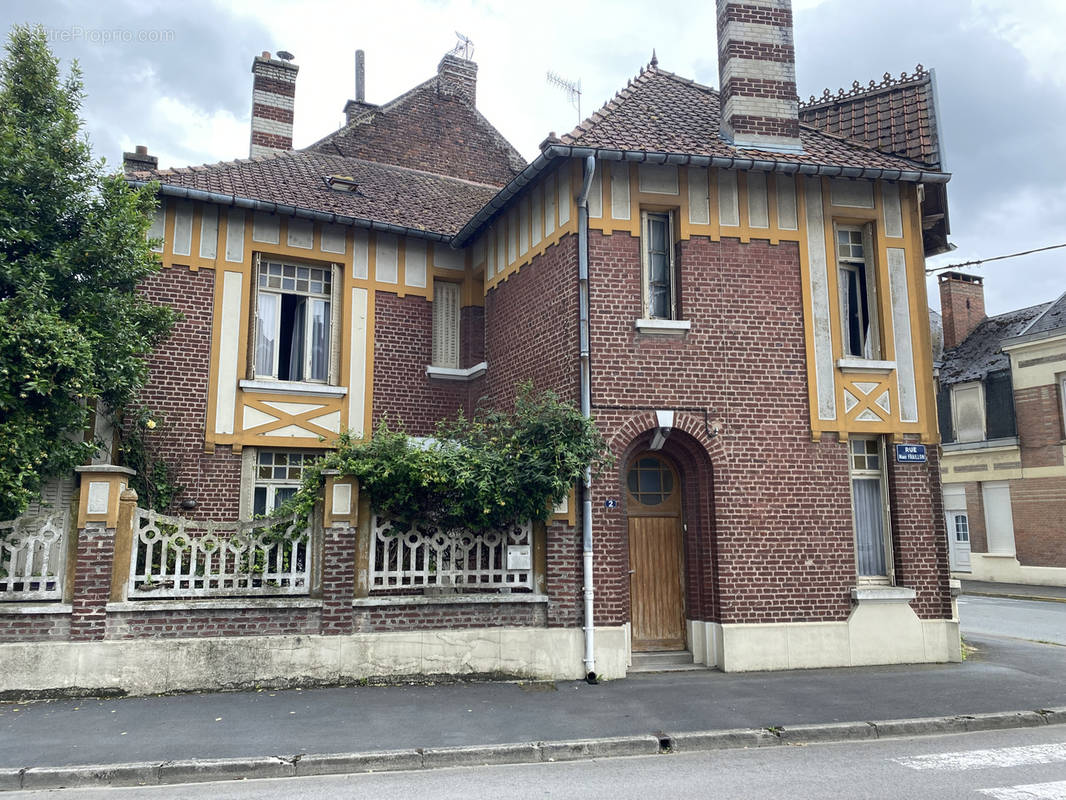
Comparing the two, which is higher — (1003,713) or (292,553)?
(292,553)

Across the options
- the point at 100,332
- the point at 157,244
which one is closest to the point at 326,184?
the point at 157,244

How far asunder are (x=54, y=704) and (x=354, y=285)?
24.1 ft

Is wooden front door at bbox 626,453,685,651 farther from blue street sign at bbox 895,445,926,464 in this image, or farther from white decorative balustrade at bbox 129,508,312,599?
white decorative balustrade at bbox 129,508,312,599

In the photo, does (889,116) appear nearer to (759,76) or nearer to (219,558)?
(759,76)

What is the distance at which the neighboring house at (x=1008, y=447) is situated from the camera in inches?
943

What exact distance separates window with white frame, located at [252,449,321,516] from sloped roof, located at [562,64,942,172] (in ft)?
21.1

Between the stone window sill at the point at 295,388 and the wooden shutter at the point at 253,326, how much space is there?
0.24m

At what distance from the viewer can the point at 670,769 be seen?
6.43m

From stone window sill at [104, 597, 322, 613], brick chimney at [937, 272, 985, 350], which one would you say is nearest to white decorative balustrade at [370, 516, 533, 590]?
stone window sill at [104, 597, 322, 613]

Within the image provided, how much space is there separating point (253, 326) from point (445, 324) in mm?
3163

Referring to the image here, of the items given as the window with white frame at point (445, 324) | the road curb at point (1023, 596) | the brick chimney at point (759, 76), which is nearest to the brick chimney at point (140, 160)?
the window with white frame at point (445, 324)

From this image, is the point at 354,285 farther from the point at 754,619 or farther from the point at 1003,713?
the point at 1003,713

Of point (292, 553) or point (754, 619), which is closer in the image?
point (292, 553)

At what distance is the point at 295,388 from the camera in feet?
41.0
